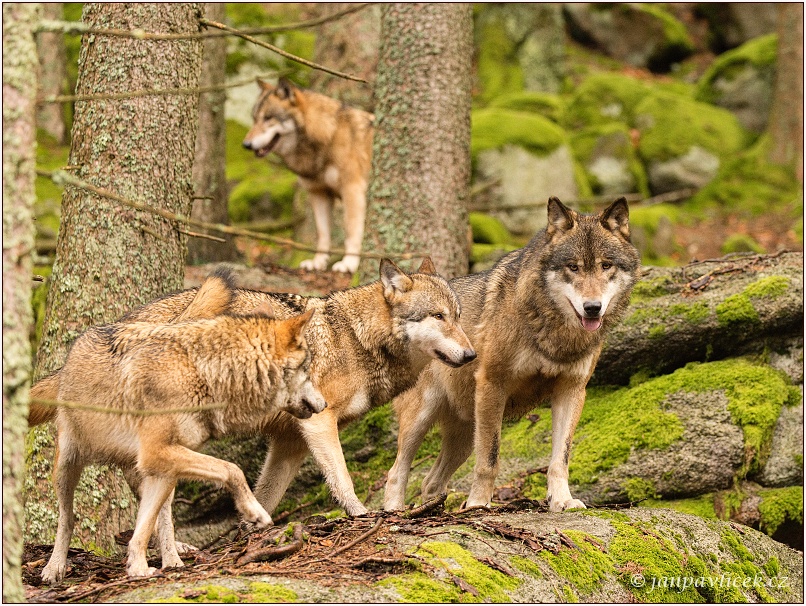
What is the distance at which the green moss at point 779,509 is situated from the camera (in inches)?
340

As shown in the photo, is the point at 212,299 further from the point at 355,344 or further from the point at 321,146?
the point at 321,146

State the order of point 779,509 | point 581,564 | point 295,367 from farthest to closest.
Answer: point 779,509
point 295,367
point 581,564

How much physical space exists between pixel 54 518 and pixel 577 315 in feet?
15.7

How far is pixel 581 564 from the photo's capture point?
6.20 meters

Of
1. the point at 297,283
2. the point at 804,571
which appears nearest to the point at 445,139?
the point at 297,283

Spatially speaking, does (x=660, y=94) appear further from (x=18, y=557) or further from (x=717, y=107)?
(x=18, y=557)

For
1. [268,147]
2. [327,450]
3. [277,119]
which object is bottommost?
[327,450]

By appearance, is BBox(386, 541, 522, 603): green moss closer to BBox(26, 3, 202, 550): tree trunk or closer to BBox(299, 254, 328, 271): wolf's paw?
BBox(26, 3, 202, 550): tree trunk

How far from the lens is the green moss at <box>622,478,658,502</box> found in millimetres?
8680

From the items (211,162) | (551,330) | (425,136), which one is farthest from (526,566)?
(211,162)

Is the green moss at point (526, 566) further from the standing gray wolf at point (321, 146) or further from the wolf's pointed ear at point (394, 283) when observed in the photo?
the standing gray wolf at point (321, 146)

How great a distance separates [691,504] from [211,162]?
8.82 metres

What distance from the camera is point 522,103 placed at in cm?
2459

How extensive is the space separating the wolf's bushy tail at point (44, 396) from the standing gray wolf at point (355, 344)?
0.87 m
